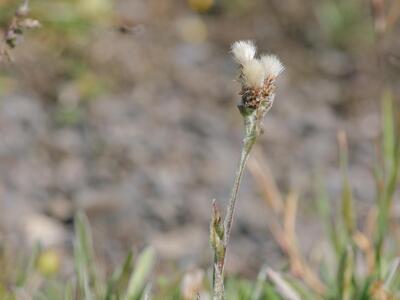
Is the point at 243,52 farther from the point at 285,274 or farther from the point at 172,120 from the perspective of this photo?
the point at 172,120

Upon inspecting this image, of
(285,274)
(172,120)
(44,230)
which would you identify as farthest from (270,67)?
(172,120)

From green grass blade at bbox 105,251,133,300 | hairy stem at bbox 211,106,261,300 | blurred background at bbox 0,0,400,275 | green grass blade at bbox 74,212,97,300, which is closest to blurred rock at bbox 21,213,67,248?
blurred background at bbox 0,0,400,275

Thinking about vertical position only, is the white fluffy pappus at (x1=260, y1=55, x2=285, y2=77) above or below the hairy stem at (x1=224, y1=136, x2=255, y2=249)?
above

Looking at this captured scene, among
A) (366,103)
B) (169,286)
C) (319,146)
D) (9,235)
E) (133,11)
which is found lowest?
(169,286)

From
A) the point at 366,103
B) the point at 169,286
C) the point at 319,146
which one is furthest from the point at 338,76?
the point at 169,286

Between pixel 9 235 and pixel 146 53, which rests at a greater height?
pixel 146 53

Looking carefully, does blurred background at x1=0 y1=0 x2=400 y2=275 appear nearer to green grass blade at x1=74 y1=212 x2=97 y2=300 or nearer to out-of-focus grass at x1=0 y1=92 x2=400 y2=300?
out-of-focus grass at x1=0 y1=92 x2=400 y2=300

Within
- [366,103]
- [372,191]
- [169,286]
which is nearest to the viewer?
[169,286]

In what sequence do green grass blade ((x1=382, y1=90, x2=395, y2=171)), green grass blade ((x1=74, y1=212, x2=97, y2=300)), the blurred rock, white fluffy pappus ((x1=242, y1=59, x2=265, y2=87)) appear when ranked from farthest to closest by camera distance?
the blurred rock
green grass blade ((x1=382, y1=90, x2=395, y2=171))
green grass blade ((x1=74, y1=212, x2=97, y2=300))
white fluffy pappus ((x1=242, y1=59, x2=265, y2=87))

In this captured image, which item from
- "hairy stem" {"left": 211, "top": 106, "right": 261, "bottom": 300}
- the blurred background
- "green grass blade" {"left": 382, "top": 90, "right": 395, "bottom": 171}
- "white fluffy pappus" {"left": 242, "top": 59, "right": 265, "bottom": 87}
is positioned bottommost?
"hairy stem" {"left": 211, "top": 106, "right": 261, "bottom": 300}

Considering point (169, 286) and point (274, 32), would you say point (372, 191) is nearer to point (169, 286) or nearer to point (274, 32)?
point (274, 32)
